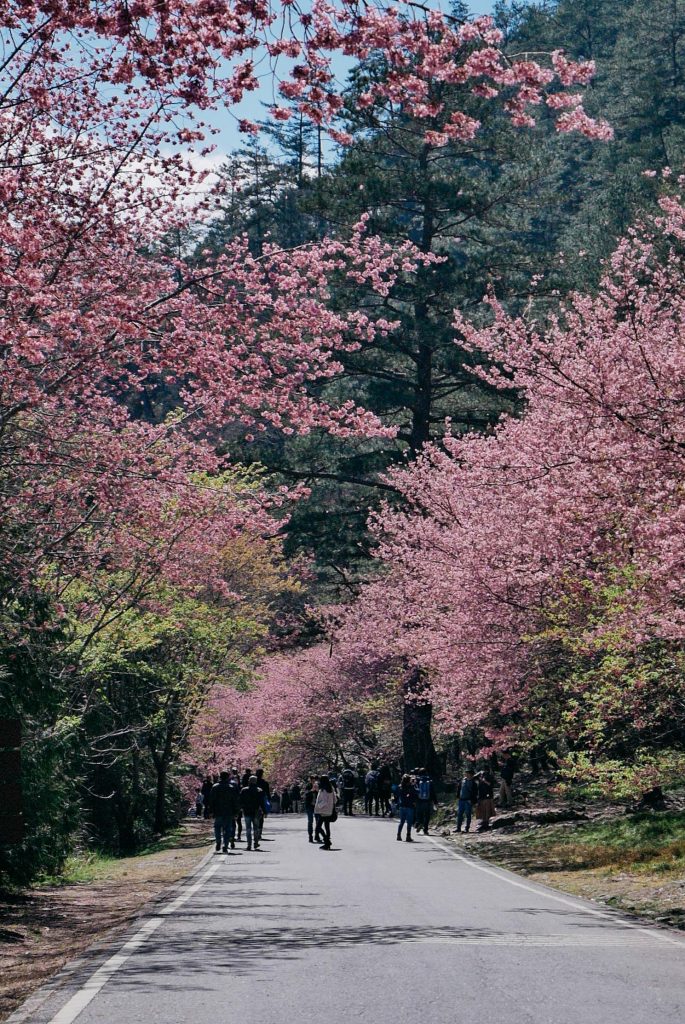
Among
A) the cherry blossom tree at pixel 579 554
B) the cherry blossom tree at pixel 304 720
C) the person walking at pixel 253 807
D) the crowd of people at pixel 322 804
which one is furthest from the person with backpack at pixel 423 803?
the cherry blossom tree at pixel 304 720

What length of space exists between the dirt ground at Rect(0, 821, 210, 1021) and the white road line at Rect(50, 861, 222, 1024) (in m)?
0.43

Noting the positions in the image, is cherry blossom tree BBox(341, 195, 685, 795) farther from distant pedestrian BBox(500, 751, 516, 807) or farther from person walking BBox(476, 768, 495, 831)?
distant pedestrian BBox(500, 751, 516, 807)

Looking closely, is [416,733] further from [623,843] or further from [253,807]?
[623,843]

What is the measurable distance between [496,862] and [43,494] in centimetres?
1262

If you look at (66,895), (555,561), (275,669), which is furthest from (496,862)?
(275,669)

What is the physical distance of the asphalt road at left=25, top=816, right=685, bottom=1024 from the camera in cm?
857

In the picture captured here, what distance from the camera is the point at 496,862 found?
1000 inches

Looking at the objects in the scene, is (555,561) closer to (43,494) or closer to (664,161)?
(43,494)

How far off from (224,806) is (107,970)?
18271 millimetres

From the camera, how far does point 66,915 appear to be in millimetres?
18219

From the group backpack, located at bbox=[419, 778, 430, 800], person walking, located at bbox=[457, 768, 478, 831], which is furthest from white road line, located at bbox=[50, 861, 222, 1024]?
backpack, located at bbox=[419, 778, 430, 800]

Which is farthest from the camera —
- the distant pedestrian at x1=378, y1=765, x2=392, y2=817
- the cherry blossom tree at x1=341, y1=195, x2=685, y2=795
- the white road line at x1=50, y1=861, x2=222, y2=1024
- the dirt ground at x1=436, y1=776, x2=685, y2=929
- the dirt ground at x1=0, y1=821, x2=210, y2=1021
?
the distant pedestrian at x1=378, y1=765, x2=392, y2=817

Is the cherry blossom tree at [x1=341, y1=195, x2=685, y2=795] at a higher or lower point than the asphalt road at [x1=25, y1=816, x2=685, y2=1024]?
higher

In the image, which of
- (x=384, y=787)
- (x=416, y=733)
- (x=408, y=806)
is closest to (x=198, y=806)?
(x=384, y=787)
